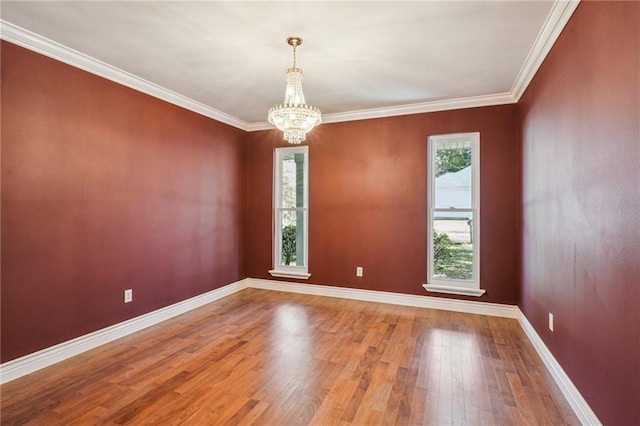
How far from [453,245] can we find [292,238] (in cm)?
236

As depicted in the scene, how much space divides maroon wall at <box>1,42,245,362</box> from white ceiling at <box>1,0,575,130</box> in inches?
12.2

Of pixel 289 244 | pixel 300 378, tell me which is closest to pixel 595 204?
pixel 300 378

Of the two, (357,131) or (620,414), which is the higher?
(357,131)

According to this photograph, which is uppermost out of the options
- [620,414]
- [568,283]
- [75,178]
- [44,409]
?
[75,178]

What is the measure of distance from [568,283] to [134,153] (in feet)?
13.0

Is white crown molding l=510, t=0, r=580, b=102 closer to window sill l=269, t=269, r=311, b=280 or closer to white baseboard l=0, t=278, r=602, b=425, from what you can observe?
white baseboard l=0, t=278, r=602, b=425

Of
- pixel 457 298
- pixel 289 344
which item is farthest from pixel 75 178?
pixel 457 298

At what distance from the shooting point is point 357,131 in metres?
4.50

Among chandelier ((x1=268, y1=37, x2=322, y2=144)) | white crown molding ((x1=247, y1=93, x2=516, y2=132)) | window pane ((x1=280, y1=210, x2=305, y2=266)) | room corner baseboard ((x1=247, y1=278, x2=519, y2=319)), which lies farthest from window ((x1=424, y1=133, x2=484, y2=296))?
chandelier ((x1=268, y1=37, x2=322, y2=144))

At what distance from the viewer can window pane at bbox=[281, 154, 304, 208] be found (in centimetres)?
493

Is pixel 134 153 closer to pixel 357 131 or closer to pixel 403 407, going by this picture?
pixel 357 131

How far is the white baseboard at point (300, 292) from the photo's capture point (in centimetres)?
222

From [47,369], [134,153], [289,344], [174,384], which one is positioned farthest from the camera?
[134,153]

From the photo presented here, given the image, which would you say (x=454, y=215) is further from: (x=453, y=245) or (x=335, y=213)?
(x=335, y=213)
